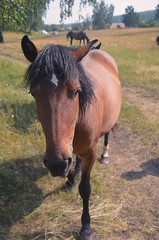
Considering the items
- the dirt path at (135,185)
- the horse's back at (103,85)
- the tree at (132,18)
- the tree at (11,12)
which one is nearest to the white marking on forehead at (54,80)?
the horse's back at (103,85)

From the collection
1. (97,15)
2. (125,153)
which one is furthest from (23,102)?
(97,15)

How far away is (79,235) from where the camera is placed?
224 centimetres

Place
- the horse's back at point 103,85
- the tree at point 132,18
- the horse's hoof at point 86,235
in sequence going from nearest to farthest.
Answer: the horse's hoof at point 86,235 < the horse's back at point 103,85 < the tree at point 132,18

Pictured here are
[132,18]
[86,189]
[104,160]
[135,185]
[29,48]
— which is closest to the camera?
[29,48]

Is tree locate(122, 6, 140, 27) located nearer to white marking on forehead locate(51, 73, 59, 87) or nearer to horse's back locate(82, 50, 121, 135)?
horse's back locate(82, 50, 121, 135)

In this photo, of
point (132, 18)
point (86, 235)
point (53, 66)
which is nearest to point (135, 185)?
point (86, 235)

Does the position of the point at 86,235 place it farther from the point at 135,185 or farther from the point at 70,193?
the point at 135,185

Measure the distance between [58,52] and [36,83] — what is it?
1.02 feet

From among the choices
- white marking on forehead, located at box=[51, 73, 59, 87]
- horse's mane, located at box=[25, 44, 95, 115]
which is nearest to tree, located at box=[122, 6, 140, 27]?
horse's mane, located at box=[25, 44, 95, 115]

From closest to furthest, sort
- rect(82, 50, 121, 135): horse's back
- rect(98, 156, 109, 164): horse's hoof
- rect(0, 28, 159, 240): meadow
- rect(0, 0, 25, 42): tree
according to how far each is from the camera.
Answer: rect(0, 28, 159, 240): meadow → rect(82, 50, 121, 135): horse's back → rect(98, 156, 109, 164): horse's hoof → rect(0, 0, 25, 42): tree

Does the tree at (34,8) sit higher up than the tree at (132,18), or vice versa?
the tree at (132,18)

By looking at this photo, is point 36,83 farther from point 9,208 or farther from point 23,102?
point 23,102

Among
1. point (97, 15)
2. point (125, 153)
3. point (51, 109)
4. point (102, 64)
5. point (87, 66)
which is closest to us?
point (51, 109)

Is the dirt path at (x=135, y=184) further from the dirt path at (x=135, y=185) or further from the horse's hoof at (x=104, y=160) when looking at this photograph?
the horse's hoof at (x=104, y=160)
